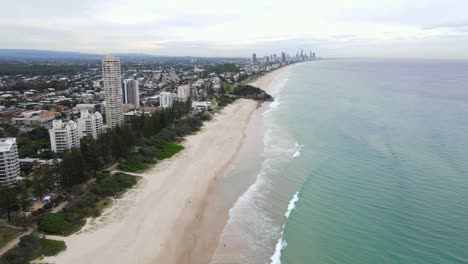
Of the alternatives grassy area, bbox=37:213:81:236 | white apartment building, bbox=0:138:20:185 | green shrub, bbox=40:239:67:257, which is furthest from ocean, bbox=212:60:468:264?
white apartment building, bbox=0:138:20:185

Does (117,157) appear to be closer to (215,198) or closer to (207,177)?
(207,177)

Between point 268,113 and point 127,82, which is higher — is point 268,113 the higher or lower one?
the lower one

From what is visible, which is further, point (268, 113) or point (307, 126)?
point (268, 113)

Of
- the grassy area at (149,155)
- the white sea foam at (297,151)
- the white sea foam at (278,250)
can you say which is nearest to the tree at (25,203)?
the grassy area at (149,155)

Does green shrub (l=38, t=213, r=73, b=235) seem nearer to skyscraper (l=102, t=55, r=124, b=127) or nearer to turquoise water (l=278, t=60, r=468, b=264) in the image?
turquoise water (l=278, t=60, r=468, b=264)

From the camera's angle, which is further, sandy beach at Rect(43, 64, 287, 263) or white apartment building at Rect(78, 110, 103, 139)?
white apartment building at Rect(78, 110, 103, 139)

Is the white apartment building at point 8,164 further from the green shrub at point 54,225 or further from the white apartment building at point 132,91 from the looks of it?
the white apartment building at point 132,91

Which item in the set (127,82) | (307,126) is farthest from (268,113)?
(127,82)
